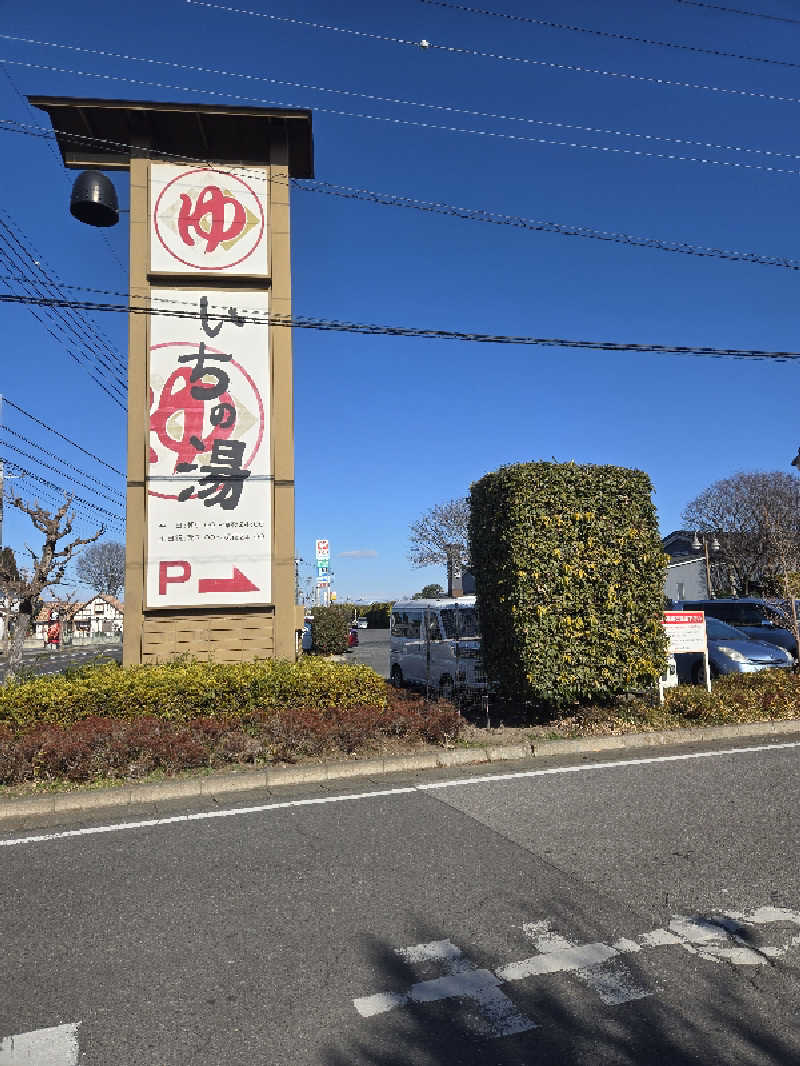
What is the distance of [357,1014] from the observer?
279 centimetres

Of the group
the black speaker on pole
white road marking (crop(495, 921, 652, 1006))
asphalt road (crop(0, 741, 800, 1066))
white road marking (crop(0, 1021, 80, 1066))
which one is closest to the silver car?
asphalt road (crop(0, 741, 800, 1066))

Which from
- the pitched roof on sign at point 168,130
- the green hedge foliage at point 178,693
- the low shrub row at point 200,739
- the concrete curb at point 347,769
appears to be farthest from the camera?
the pitched roof on sign at point 168,130

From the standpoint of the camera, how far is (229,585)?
33.4ft

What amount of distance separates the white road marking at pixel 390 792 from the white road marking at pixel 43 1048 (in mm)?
2624

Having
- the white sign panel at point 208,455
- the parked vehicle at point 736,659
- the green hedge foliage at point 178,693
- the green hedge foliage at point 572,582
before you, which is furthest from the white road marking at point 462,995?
the parked vehicle at point 736,659

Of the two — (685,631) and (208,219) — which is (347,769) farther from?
(208,219)

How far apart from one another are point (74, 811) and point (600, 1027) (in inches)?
191

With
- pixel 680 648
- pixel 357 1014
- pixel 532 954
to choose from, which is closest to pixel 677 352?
pixel 680 648

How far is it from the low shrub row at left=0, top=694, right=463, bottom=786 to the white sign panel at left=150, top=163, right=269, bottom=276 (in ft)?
23.1

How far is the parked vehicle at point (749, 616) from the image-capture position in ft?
49.0

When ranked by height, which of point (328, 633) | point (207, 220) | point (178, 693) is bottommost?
point (178, 693)

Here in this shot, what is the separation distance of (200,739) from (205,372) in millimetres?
5833

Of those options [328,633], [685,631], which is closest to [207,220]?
[685,631]

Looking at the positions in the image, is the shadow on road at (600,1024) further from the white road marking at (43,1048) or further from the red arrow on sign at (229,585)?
the red arrow on sign at (229,585)
